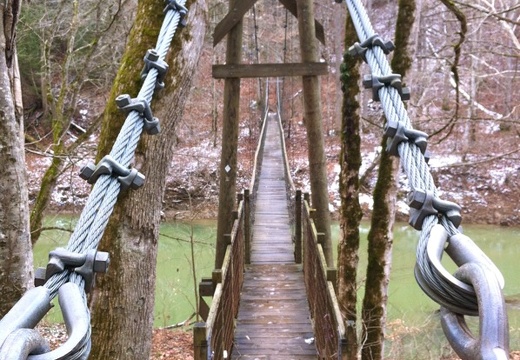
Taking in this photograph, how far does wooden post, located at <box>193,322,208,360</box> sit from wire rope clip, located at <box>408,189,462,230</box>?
156 centimetres

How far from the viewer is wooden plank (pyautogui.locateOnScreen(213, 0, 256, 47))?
4.96m

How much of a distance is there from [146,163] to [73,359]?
5.06 ft

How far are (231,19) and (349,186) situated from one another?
1.88m

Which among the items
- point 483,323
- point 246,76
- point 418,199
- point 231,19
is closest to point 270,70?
point 246,76

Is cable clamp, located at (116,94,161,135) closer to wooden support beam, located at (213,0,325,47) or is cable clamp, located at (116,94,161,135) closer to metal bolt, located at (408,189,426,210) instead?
metal bolt, located at (408,189,426,210)

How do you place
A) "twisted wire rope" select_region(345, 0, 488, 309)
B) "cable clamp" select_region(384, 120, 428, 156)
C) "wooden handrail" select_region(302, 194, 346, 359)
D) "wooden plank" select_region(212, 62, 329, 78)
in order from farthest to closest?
"wooden plank" select_region(212, 62, 329, 78), "wooden handrail" select_region(302, 194, 346, 359), "cable clamp" select_region(384, 120, 428, 156), "twisted wire rope" select_region(345, 0, 488, 309)

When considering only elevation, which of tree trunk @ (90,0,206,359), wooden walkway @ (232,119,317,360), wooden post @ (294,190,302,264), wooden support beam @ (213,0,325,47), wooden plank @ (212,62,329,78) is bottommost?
wooden walkway @ (232,119,317,360)

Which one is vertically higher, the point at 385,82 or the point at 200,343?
the point at 385,82

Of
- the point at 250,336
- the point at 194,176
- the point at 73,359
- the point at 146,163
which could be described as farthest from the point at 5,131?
the point at 194,176

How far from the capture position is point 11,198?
7.45 ft

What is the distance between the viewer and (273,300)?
448 centimetres

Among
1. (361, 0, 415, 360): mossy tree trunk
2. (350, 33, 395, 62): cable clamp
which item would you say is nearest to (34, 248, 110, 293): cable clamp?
(350, 33, 395, 62): cable clamp

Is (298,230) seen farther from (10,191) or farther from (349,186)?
(10,191)

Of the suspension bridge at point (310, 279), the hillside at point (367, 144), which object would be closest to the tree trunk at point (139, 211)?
the suspension bridge at point (310, 279)
